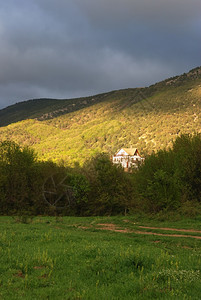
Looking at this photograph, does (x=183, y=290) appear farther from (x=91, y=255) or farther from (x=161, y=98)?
(x=161, y=98)

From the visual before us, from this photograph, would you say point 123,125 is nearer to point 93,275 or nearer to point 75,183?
point 75,183

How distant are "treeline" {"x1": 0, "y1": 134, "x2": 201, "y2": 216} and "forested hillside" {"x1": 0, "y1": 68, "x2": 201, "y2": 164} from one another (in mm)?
44930

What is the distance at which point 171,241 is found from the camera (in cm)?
1479

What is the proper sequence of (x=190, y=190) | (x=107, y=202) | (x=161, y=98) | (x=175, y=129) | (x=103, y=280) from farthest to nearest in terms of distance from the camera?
(x=161, y=98) < (x=175, y=129) < (x=107, y=202) < (x=190, y=190) < (x=103, y=280)

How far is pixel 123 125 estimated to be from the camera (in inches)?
4936

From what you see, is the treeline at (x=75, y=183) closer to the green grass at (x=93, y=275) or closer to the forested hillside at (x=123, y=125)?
the green grass at (x=93, y=275)

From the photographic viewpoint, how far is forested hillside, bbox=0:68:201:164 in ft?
332

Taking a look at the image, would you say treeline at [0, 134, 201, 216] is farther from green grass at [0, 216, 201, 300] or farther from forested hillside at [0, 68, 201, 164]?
forested hillside at [0, 68, 201, 164]

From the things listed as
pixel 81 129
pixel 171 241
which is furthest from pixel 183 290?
pixel 81 129

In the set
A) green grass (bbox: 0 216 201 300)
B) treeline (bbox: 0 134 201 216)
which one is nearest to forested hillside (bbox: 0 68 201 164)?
treeline (bbox: 0 134 201 216)

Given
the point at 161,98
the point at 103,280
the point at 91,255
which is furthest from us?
the point at 161,98

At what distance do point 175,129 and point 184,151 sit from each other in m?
66.5

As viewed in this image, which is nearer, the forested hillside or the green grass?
the green grass

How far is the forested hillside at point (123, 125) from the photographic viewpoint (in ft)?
332
